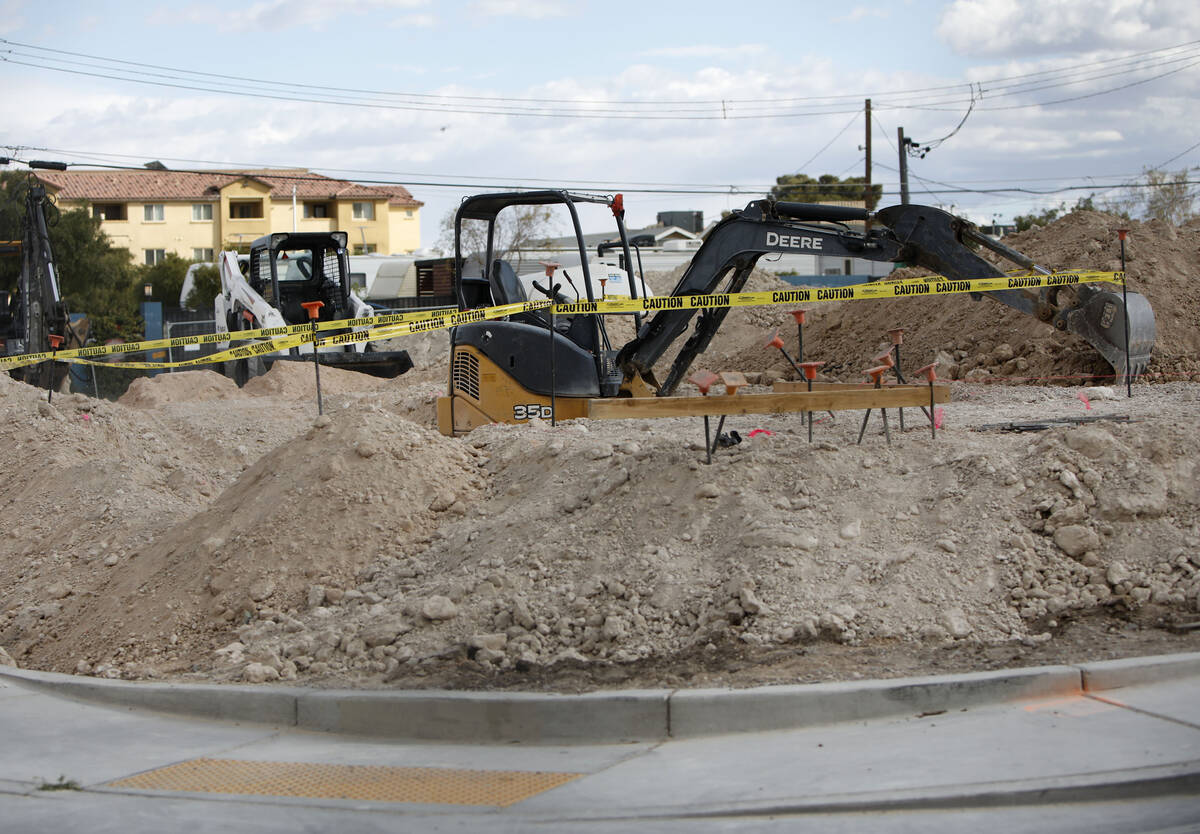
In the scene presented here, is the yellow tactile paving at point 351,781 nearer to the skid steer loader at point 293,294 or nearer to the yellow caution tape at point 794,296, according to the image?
the yellow caution tape at point 794,296

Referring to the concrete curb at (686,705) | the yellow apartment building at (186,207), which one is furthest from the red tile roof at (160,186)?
the concrete curb at (686,705)

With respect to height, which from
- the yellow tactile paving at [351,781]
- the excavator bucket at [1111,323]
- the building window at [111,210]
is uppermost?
the building window at [111,210]

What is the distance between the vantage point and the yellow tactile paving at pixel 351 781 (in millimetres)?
5008

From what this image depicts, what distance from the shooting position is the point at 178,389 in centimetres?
2072

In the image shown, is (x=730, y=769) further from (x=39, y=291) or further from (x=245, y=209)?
(x=245, y=209)

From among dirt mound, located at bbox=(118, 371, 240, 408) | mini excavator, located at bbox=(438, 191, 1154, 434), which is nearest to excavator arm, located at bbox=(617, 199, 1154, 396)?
mini excavator, located at bbox=(438, 191, 1154, 434)

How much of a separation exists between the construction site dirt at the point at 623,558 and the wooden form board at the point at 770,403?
0.88 feet

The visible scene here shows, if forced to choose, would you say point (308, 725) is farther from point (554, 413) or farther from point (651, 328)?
point (651, 328)

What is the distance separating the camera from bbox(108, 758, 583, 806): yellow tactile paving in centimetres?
501

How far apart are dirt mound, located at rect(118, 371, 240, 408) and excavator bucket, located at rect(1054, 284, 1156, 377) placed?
13562 mm

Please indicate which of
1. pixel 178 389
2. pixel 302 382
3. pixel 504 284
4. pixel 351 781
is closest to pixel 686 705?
pixel 351 781

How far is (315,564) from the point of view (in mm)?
7734

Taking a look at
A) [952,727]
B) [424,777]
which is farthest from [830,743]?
[424,777]

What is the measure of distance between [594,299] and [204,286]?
43.8 meters
